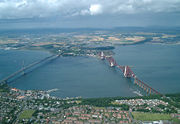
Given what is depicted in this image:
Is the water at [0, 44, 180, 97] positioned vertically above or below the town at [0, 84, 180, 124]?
above

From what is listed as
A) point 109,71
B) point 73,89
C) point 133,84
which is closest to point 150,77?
point 133,84

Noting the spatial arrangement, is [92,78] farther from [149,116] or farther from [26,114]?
[149,116]

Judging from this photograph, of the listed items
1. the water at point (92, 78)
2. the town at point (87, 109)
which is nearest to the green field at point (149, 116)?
the town at point (87, 109)

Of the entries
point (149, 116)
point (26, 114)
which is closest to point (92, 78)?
point (26, 114)

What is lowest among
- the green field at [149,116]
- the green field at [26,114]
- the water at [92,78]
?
the green field at [149,116]

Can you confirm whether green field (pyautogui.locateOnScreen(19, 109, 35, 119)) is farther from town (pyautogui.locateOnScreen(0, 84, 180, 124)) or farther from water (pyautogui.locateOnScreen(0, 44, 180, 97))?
water (pyautogui.locateOnScreen(0, 44, 180, 97))

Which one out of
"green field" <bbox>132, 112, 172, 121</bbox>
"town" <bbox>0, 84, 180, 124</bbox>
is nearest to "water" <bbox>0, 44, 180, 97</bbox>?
"town" <bbox>0, 84, 180, 124</bbox>

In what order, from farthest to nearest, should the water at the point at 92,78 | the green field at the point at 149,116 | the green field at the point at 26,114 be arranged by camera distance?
the water at the point at 92,78
the green field at the point at 26,114
the green field at the point at 149,116

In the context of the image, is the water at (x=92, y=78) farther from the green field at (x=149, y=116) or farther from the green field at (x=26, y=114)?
the green field at (x=149, y=116)

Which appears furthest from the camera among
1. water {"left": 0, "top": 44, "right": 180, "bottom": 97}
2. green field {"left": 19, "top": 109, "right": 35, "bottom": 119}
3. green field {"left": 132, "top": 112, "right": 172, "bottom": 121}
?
water {"left": 0, "top": 44, "right": 180, "bottom": 97}

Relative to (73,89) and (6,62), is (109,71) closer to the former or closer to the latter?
(73,89)

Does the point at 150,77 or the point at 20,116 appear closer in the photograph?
the point at 20,116
